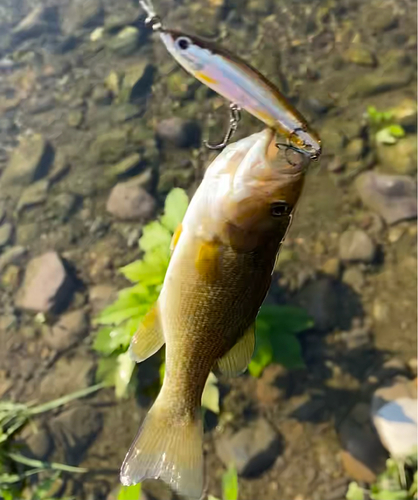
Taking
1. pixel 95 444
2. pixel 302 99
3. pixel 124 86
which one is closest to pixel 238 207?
pixel 95 444

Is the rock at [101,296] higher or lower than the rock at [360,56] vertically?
higher

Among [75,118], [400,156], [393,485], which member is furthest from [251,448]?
[75,118]

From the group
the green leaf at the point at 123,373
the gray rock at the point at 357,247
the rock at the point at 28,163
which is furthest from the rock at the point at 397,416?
the rock at the point at 28,163

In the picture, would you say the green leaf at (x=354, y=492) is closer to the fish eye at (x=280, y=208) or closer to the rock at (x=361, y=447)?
the rock at (x=361, y=447)

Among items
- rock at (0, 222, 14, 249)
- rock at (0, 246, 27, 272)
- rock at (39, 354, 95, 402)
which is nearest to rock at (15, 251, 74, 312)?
rock at (0, 246, 27, 272)

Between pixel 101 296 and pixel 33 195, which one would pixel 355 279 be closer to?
pixel 101 296

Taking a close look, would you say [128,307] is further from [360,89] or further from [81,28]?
[81,28]
